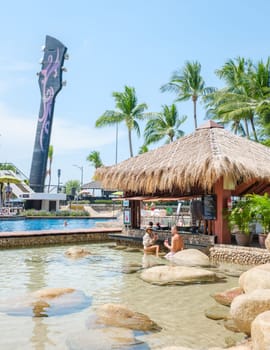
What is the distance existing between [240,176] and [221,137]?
216 cm

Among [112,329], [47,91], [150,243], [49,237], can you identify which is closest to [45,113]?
[47,91]

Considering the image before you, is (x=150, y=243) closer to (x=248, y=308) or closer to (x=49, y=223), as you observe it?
(x=248, y=308)

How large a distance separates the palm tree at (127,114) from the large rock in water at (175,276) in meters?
26.0

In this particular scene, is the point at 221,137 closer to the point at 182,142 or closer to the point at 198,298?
the point at 182,142

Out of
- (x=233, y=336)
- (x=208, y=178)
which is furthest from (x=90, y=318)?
(x=208, y=178)

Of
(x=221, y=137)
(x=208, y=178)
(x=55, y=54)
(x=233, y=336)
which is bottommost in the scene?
(x=233, y=336)

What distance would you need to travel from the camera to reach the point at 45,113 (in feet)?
113

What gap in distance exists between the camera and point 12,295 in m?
6.58

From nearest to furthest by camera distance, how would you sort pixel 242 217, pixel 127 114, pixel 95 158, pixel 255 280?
pixel 255 280 < pixel 242 217 < pixel 127 114 < pixel 95 158

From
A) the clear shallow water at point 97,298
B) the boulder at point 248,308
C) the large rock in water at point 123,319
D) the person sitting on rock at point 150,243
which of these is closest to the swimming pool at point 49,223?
the person sitting on rock at point 150,243

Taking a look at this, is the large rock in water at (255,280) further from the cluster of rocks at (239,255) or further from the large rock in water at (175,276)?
the cluster of rocks at (239,255)

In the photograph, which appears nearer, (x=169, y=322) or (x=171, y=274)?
(x=169, y=322)

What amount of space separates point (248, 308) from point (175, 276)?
314cm

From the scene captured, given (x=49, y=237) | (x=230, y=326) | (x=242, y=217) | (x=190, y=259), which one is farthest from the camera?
(x=49, y=237)
